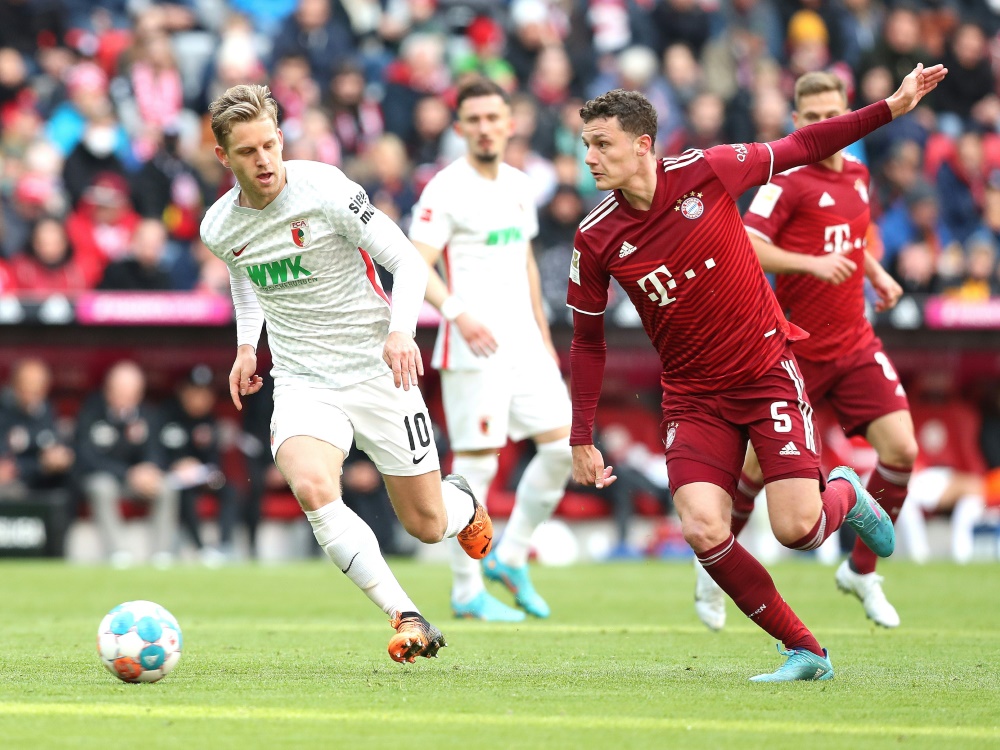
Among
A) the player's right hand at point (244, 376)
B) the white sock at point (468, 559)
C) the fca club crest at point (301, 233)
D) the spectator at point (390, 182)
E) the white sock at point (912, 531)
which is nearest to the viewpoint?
the fca club crest at point (301, 233)

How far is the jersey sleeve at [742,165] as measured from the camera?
6250 millimetres

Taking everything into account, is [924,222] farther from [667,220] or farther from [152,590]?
[667,220]

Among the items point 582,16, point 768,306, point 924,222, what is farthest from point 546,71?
point 768,306

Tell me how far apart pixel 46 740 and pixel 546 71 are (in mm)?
14154

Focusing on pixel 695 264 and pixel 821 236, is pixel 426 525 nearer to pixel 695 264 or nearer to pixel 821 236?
pixel 695 264

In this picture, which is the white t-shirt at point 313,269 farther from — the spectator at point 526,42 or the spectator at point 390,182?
the spectator at point 526,42

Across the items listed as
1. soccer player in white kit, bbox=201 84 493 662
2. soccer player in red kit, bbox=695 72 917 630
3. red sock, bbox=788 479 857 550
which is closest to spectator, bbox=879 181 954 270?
soccer player in red kit, bbox=695 72 917 630

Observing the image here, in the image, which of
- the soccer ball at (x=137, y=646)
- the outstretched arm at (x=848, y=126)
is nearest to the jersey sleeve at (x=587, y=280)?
the outstretched arm at (x=848, y=126)

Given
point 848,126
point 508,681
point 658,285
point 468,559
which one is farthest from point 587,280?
point 468,559

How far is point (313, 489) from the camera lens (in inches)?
246

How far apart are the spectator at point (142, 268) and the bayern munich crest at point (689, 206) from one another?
9.13 m

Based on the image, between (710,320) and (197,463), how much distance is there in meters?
9.23

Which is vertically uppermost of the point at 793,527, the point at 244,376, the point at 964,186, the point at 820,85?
the point at 964,186

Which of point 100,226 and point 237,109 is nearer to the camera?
point 237,109
